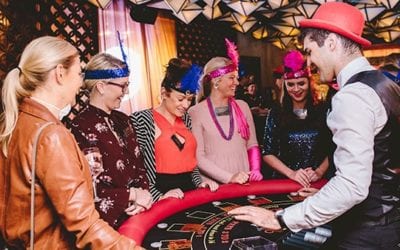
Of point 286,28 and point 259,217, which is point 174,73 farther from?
point 286,28

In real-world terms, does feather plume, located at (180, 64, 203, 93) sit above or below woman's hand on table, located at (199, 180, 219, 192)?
above

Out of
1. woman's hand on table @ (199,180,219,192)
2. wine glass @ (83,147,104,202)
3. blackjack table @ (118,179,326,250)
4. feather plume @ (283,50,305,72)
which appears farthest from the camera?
feather plume @ (283,50,305,72)

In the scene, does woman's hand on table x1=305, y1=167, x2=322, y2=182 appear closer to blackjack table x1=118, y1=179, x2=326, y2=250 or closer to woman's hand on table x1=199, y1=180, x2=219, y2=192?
blackjack table x1=118, y1=179, x2=326, y2=250

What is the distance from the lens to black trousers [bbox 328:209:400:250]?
1539mm

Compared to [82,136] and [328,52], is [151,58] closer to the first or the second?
[82,136]

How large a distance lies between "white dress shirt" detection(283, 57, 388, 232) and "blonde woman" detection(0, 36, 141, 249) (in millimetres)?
676

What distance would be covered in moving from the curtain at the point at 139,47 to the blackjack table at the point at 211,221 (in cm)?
363

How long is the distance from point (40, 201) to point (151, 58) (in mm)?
5477

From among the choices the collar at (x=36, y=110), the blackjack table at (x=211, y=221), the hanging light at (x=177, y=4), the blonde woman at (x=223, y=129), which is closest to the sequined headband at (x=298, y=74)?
the blonde woman at (x=223, y=129)

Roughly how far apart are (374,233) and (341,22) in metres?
0.75

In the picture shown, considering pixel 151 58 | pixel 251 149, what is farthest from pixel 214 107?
pixel 151 58

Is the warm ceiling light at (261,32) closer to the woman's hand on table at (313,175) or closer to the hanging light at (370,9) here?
the hanging light at (370,9)

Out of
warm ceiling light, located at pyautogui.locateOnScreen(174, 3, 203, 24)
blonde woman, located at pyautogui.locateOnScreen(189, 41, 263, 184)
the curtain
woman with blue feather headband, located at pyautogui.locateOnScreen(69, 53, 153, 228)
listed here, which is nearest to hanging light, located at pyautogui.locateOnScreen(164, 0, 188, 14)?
warm ceiling light, located at pyautogui.locateOnScreen(174, 3, 203, 24)

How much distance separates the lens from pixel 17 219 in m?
1.41
